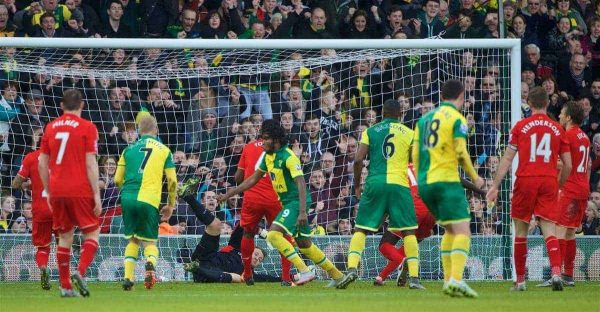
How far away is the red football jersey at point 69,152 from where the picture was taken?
12.7 metres

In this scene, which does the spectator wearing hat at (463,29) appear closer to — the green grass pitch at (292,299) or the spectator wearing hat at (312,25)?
the spectator wearing hat at (312,25)

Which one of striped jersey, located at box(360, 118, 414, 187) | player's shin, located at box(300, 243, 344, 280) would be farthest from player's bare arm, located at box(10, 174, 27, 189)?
striped jersey, located at box(360, 118, 414, 187)

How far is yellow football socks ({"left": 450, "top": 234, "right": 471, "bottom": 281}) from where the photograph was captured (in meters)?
12.0

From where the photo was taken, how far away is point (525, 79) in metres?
20.7

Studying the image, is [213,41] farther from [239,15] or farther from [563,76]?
[563,76]

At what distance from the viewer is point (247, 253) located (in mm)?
16125

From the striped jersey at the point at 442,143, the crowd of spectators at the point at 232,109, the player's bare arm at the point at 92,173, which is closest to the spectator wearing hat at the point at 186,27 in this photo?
the crowd of spectators at the point at 232,109

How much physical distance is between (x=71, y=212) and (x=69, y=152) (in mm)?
619

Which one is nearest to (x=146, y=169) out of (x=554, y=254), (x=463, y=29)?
(x=554, y=254)

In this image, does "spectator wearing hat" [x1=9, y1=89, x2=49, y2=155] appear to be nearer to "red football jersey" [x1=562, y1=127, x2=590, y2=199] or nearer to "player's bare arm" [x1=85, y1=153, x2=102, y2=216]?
"player's bare arm" [x1=85, y1=153, x2=102, y2=216]

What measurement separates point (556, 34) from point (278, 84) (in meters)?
6.50

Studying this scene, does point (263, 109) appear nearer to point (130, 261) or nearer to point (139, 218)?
point (139, 218)

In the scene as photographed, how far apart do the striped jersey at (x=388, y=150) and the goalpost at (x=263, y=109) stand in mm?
3100

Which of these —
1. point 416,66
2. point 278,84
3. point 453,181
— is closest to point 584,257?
point 416,66
